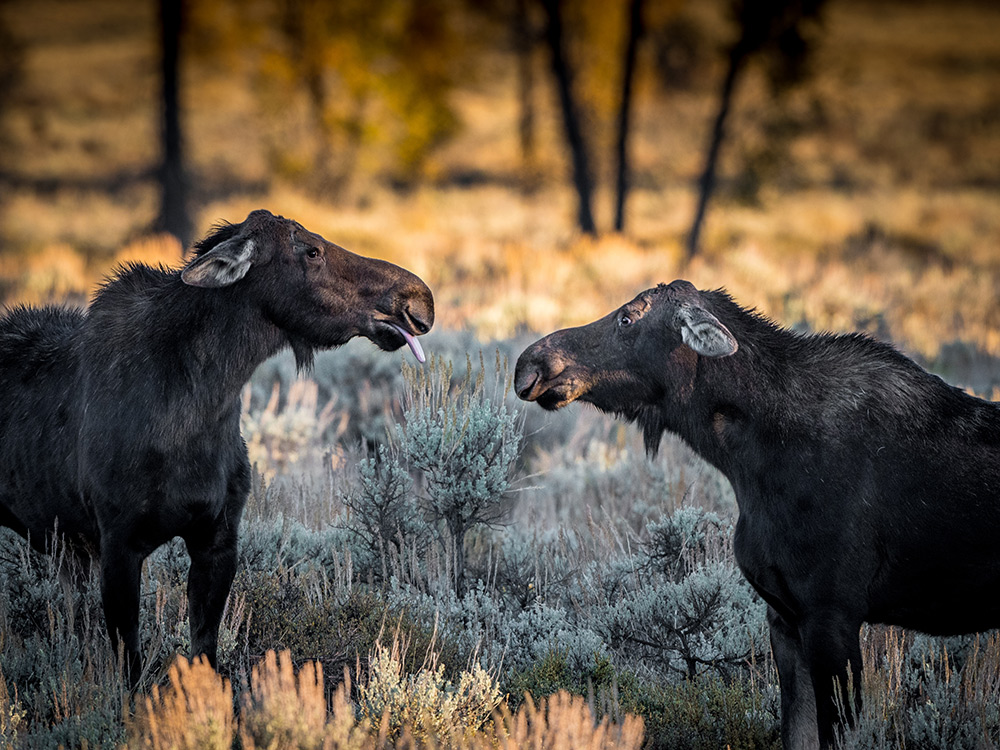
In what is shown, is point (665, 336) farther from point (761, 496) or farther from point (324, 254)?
point (324, 254)

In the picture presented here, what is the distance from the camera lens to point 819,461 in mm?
4426

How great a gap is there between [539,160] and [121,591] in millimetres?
41183

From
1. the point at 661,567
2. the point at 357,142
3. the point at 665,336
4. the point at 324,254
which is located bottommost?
the point at 661,567

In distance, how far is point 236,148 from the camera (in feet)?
170

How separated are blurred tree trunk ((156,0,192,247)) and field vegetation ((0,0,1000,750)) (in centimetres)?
56

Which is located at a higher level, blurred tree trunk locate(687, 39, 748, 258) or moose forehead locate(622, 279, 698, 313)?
blurred tree trunk locate(687, 39, 748, 258)

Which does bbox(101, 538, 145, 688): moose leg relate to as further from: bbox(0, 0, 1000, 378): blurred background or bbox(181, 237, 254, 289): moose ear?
bbox(0, 0, 1000, 378): blurred background

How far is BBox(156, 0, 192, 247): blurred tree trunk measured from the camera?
20625 millimetres

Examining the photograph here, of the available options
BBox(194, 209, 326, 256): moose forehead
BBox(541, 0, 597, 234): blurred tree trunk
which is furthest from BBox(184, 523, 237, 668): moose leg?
BBox(541, 0, 597, 234): blurred tree trunk

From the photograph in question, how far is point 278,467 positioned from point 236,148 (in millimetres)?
45989

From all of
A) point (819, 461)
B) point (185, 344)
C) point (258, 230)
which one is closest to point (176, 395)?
point (185, 344)

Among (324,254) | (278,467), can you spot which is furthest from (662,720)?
(278,467)

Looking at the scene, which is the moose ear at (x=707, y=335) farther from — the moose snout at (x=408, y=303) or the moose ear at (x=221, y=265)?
the moose ear at (x=221, y=265)

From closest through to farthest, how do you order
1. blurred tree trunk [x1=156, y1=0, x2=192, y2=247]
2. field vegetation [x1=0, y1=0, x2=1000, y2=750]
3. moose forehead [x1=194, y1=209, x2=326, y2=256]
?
field vegetation [x1=0, y1=0, x2=1000, y2=750] < moose forehead [x1=194, y1=209, x2=326, y2=256] < blurred tree trunk [x1=156, y1=0, x2=192, y2=247]
